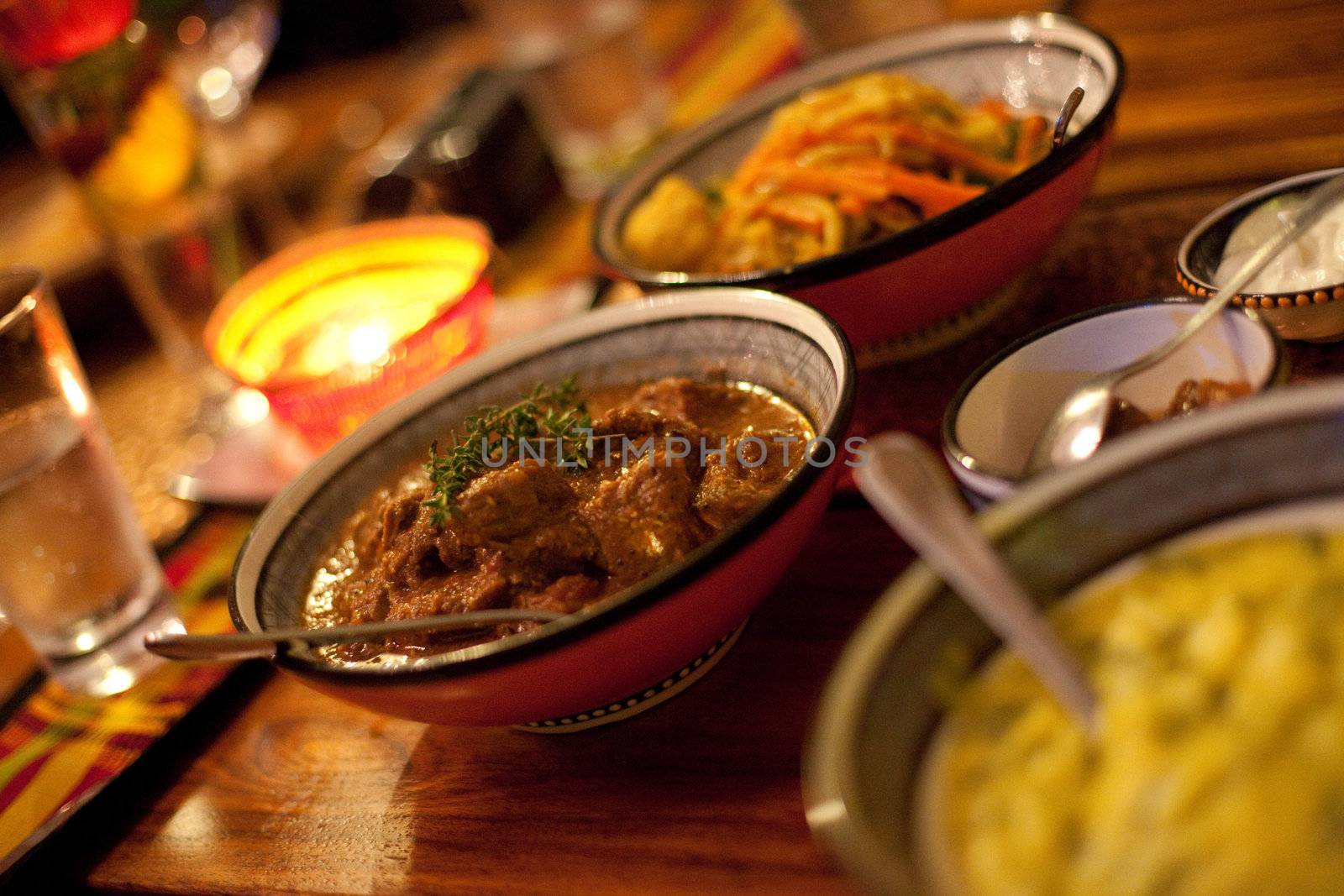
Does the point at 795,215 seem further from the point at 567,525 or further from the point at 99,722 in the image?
the point at 99,722

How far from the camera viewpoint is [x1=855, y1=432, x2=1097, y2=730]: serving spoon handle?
972 mm

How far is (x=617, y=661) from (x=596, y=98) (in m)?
3.09

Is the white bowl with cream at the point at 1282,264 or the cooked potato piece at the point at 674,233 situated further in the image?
the cooked potato piece at the point at 674,233

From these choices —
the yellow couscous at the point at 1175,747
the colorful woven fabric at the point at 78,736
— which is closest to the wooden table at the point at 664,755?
the colorful woven fabric at the point at 78,736

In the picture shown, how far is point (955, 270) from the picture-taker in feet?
6.41

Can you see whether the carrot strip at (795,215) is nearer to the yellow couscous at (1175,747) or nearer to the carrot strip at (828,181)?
the carrot strip at (828,181)

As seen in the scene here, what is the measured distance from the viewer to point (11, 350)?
6.79ft

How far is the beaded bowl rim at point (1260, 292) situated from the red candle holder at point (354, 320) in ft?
5.29

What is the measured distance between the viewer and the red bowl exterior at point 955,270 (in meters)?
1.92

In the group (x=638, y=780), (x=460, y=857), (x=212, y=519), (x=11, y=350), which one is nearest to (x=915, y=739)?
(x=638, y=780)

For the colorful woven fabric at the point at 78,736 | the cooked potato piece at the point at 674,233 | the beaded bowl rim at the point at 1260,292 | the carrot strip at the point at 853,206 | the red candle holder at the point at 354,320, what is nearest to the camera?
the beaded bowl rim at the point at 1260,292

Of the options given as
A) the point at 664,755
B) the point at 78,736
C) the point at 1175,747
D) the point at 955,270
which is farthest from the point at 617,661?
the point at 78,736

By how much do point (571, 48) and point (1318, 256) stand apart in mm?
3130

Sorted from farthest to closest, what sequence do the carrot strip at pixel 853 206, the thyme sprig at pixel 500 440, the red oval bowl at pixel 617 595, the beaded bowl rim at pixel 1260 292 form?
1. the carrot strip at pixel 853 206
2. the thyme sprig at pixel 500 440
3. the beaded bowl rim at pixel 1260 292
4. the red oval bowl at pixel 617 595
